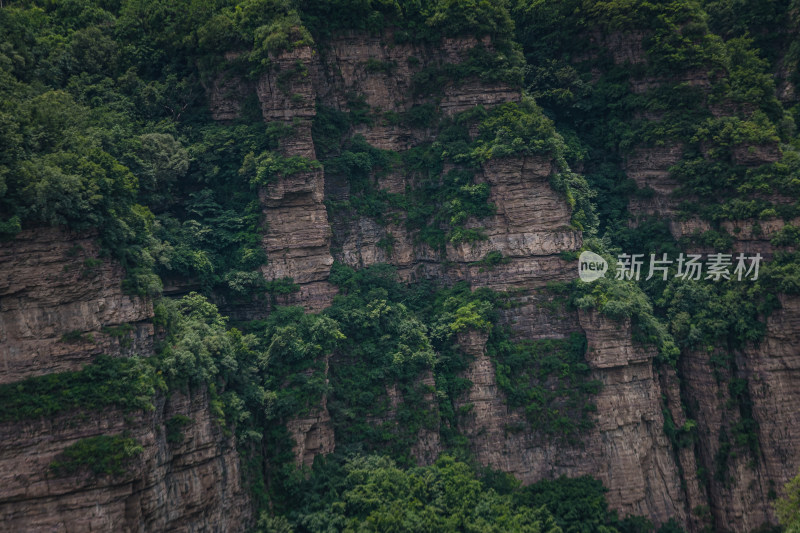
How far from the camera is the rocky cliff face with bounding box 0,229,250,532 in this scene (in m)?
21.8

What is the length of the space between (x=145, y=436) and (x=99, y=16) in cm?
2065

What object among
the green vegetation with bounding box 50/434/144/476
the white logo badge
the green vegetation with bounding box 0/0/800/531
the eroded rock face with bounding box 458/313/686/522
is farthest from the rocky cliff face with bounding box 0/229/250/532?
the white logo badge

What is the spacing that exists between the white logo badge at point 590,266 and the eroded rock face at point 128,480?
1769cm

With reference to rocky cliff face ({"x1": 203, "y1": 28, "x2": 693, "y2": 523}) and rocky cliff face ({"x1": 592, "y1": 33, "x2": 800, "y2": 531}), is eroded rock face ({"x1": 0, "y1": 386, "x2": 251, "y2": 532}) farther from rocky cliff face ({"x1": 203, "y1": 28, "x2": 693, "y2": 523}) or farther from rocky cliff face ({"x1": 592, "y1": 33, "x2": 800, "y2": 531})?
rocky cliff face ({"x1": 592, "y1": 33, "x2": 800, "y2": 531})

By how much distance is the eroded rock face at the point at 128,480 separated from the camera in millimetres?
21688

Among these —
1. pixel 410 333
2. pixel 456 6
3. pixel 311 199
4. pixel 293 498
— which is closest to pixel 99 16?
pixel 311 199

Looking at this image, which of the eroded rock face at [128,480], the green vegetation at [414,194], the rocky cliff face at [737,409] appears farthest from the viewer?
the rocky cliff face at [737,409]

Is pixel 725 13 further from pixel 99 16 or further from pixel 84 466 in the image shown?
pixel 84 466

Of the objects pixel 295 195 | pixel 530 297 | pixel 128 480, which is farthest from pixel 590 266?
pixel 128 480

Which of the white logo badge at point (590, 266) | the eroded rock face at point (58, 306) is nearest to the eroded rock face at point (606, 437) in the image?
the white logo badge at point (590, 266)

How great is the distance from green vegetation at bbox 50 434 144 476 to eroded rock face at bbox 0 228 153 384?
2469mm

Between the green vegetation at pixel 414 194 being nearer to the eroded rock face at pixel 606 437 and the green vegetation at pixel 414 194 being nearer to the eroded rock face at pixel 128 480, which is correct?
the eroded rock face at pixel 606 437

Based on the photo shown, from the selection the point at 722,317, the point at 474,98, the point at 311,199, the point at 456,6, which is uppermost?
the point at 456,6

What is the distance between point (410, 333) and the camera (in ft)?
106
